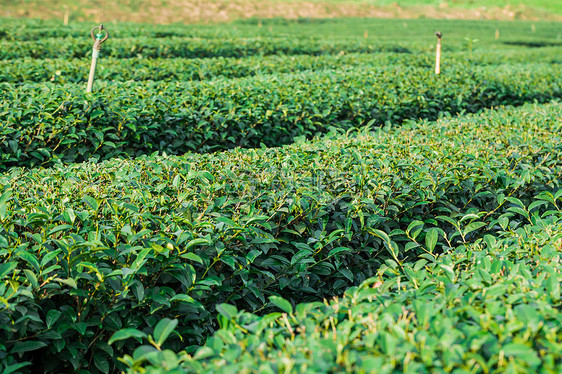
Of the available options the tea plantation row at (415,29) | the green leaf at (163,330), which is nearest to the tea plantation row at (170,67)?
the green leaf at (163,330)

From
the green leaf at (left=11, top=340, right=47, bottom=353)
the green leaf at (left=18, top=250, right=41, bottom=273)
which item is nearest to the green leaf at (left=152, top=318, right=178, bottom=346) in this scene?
the green leaf at (left=11, top=340, right=47, bottom=353)

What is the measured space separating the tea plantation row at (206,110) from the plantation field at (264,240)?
32 millimetres

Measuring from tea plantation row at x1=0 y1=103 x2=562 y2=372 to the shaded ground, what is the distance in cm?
2443

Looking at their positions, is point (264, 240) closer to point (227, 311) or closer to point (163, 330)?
point (227, 311)

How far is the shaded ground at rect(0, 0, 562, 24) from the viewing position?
27.6m

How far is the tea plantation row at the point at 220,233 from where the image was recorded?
6.03ft

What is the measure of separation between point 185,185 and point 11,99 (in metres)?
2.78

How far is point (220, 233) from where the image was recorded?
2.18m

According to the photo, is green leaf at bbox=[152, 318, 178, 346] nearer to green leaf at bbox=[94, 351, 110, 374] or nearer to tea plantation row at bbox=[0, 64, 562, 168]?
green leaf at bbox=[94, 351, 110, 374]

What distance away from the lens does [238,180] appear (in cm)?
267

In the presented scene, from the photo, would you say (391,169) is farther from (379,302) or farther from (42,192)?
(42,192)

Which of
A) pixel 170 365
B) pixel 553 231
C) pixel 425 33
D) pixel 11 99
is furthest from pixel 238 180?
pixel 425 33

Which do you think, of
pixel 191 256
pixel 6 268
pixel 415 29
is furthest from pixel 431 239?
pixel 415 29

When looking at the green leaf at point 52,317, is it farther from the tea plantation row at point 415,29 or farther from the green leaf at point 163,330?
the tea plantation row at point 415,29
